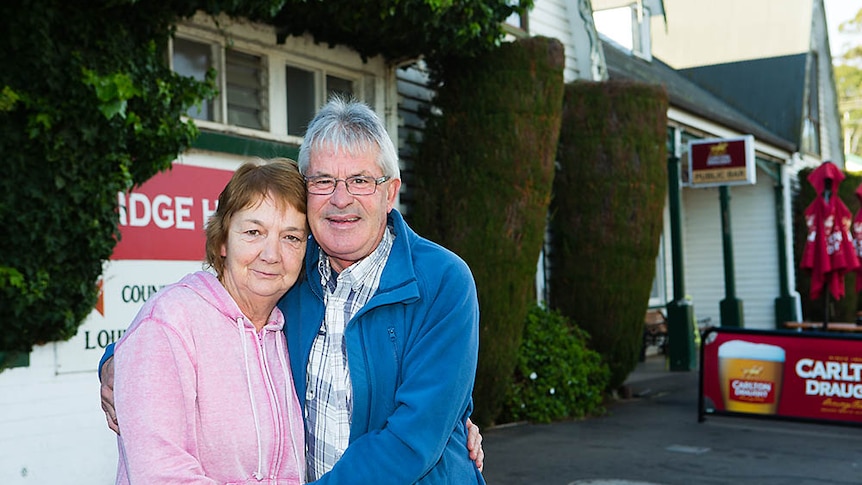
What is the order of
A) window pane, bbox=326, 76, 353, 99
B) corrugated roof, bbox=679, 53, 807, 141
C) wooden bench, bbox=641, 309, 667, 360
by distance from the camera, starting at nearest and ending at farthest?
window pane, bbox=326, 76, 353, 99 < wooden bench, bbox=641, 309, 667, 360 < corrugated roof, bbox=679, 53, 807, 141

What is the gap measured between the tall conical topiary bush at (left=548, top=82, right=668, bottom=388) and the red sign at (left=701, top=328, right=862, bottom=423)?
1.53m

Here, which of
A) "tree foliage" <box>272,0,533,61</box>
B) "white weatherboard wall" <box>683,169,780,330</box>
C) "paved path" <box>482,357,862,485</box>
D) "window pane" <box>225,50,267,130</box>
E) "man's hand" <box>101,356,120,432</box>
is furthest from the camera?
"white weatherboard wall" <box>683,169,780,330</box>

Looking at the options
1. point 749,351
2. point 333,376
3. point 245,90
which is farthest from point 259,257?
point 749,351

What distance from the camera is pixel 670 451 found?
780 centimetres

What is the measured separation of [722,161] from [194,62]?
9933mm

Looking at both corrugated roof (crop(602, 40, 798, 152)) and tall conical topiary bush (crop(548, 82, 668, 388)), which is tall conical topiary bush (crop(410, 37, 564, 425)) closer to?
tall conical topiary bush (crop(548, 82, 668, 388))

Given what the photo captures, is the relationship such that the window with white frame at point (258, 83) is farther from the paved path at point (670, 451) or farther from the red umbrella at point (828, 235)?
the red umbrella at point (828, 235)

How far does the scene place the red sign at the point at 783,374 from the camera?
8.53 m

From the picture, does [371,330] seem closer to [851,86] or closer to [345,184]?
[345,184]

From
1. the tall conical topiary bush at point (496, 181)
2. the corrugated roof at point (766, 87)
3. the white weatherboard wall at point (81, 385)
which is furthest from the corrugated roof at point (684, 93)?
the white weatherboard wall at point (81, 385)

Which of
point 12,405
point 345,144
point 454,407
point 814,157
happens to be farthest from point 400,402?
point 814,157

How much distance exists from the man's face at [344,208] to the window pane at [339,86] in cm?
597

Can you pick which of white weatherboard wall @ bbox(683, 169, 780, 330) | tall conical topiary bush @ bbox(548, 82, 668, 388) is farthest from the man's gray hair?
white weatherboard wall @ bbox(683, 169, 780, 330)

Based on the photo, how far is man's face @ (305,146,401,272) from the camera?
7.79 ft
